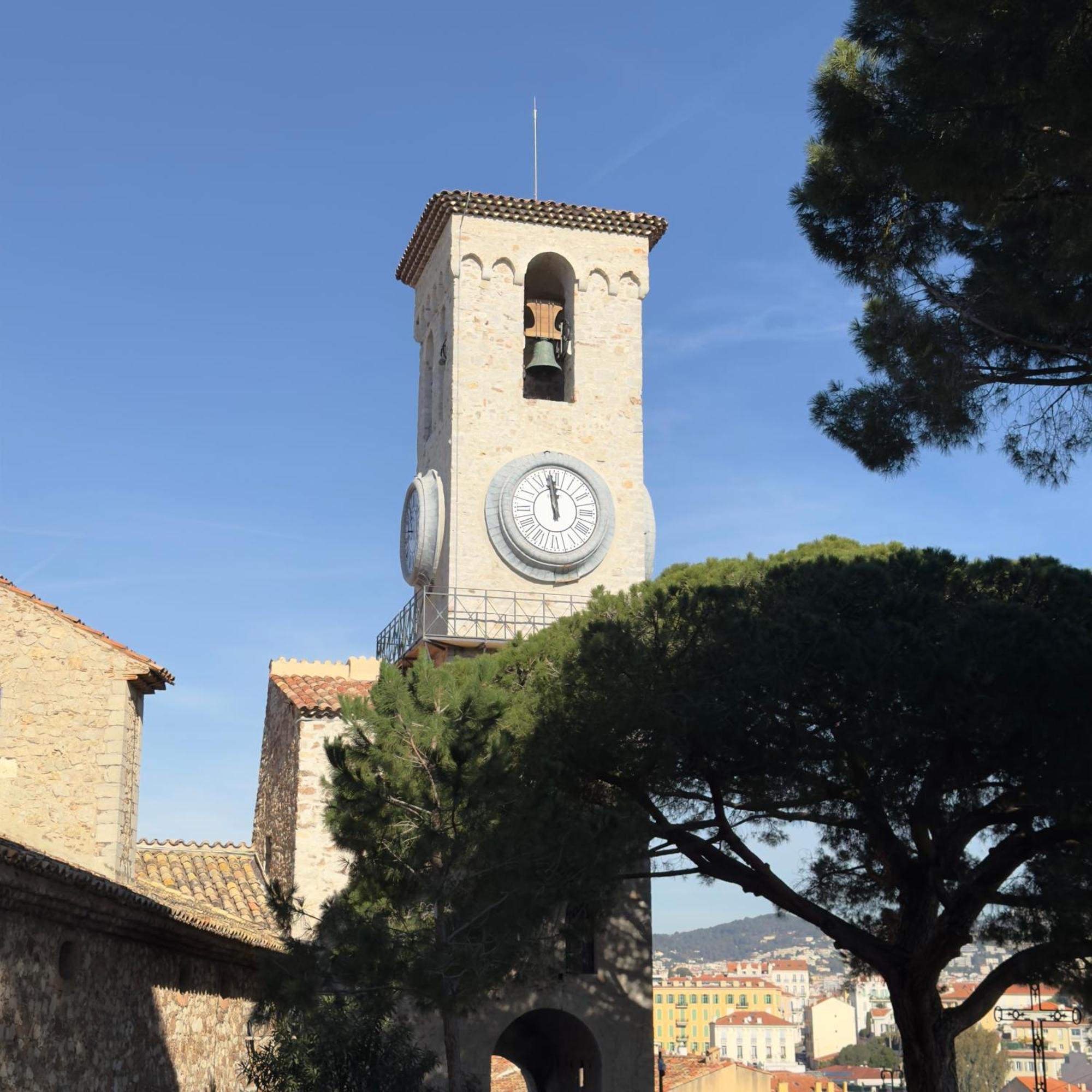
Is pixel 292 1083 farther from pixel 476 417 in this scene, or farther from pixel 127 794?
pixel 476 417

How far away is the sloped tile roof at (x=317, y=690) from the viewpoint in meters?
21.5

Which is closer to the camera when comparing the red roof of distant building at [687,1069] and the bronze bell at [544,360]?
the bronze bell at [544,360]

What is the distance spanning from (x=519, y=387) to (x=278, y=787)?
7.78 meters

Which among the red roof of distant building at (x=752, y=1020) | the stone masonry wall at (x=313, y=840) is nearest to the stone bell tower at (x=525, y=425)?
the stone masonry wall at (x=313, y=840)

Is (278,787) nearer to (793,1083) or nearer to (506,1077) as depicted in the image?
(506,1077)

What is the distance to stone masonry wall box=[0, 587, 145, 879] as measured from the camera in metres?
16.4

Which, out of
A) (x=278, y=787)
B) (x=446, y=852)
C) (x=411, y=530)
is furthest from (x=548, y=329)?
(x=446, y=852)

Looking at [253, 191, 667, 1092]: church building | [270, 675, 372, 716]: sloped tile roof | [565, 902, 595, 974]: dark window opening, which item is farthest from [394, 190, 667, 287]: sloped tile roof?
[565, 902, 595, 974]: dark window opening

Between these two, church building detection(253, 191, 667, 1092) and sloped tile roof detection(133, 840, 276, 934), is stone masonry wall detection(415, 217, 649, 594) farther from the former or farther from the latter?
sloped tile roof detection(133, 840, 276, 934)

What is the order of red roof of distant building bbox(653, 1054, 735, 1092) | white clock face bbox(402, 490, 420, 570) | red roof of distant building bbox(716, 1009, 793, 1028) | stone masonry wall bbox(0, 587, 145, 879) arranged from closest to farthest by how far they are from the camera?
1. stone masonry wall bbox(0, 587, 145, 879)
2. white clock face bbox(402, 490, 420, 570)
3. red roof of distant building bbox(653, 1054, 735, 1092)
4. red roof of distant building bbox(716, 1009, 793, 1028)

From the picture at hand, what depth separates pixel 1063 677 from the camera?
15.7 m

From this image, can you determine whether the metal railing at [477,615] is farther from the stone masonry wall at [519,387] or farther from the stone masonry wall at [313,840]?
the stone masonry wall at [313,840]

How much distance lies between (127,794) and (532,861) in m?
5.27

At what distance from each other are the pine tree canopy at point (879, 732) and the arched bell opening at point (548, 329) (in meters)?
7.76
